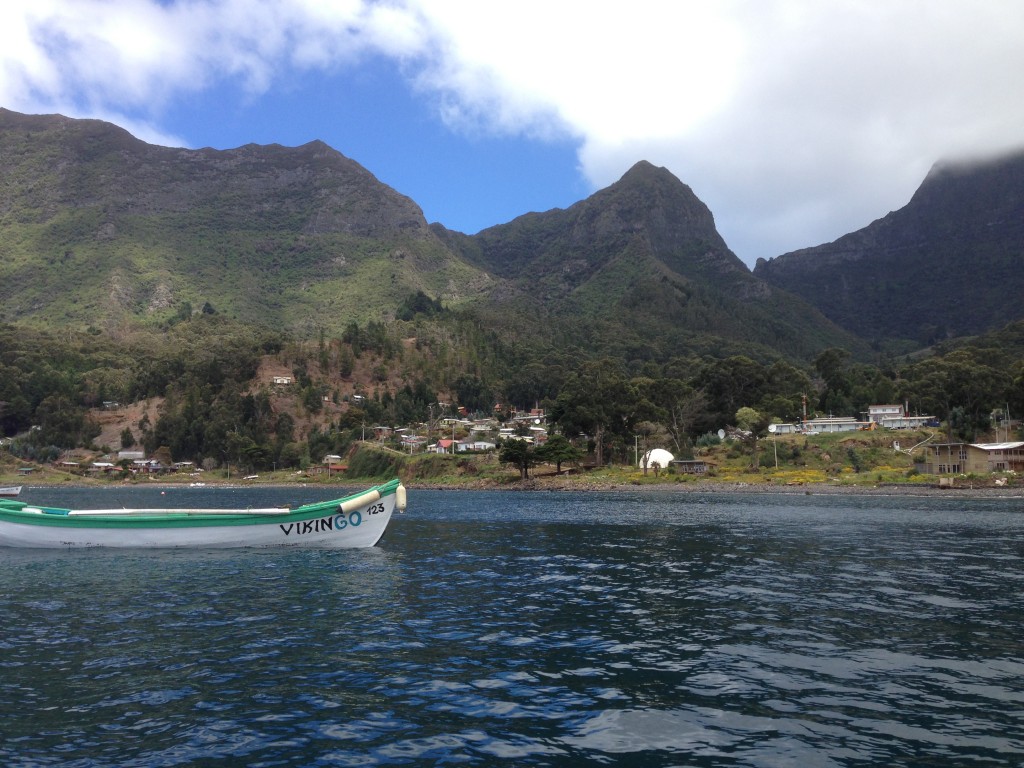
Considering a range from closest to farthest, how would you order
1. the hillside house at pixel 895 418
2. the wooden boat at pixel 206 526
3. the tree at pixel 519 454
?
the wooden boat at pixel 206 526 → the tree at pixel 519 454 → the hillside house at pixel 895 418

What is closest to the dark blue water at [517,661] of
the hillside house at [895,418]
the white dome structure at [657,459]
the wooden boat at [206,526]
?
the wooden boat at [206,526]

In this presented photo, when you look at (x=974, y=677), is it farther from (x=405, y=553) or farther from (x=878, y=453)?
(x=878, y=453)

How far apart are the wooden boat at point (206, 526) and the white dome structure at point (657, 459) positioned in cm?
9314

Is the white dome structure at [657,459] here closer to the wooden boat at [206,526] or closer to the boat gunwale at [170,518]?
the wooden boat at [206,526]

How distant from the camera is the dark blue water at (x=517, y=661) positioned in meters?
11.4

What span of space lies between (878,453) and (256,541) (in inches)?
4067

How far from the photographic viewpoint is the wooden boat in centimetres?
3809

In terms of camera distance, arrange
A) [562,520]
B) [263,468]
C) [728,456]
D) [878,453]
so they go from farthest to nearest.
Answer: [263,468] < [728,456] < [878,453] < [562,520]

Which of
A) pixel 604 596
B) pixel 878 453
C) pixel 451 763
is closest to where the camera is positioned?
pixel 451 763

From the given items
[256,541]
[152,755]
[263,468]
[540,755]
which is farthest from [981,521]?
[263,468]

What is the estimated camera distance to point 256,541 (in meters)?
38.6

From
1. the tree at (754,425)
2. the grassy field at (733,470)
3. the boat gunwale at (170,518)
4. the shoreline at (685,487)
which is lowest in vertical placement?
the shoreline at (685,487)

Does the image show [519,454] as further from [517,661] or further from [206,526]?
[517,661]

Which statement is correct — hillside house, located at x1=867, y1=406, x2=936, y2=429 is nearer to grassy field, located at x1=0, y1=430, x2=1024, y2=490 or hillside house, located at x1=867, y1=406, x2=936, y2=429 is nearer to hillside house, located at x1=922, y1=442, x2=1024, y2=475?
grassy field, located at x1=0, y1=430, x2=1024, y2=490
